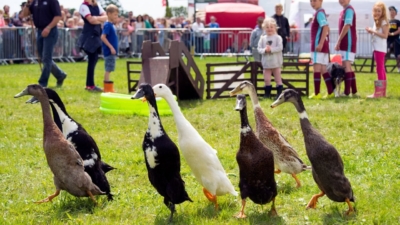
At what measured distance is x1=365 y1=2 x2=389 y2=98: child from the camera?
12.2 m

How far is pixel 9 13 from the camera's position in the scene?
76.7ft

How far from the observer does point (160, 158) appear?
4.89 metres

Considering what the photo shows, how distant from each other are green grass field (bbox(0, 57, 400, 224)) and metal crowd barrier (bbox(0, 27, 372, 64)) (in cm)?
1080

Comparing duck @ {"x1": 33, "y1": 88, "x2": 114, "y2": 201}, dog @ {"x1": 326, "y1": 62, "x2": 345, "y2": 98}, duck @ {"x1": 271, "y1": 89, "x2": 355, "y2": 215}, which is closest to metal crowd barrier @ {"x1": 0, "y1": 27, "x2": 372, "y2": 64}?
dog @ {"x1": 326, "y1": 62, "x2": 345, "y2": 98}

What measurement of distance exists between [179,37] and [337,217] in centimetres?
2277

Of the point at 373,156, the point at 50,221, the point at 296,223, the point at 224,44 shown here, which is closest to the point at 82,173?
the point at 50,221

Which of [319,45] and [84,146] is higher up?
[319,45]

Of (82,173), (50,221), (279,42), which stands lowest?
(50,221)

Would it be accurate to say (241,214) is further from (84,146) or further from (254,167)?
(84,146)

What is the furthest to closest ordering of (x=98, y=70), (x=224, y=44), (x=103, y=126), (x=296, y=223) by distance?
1. (x=224, y=44)
2. (x=98, y=70)
3. (x=103, y=126)
4. (x=296, y=223)

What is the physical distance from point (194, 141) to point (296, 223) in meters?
0.98

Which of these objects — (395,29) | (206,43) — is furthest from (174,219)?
(206,43)

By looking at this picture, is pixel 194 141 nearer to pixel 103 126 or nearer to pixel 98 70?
pixel 103 126

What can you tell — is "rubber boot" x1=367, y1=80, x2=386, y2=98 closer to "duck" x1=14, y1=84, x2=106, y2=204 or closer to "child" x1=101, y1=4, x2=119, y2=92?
"child" x1=101, y1=4, x2=119, y2=92
